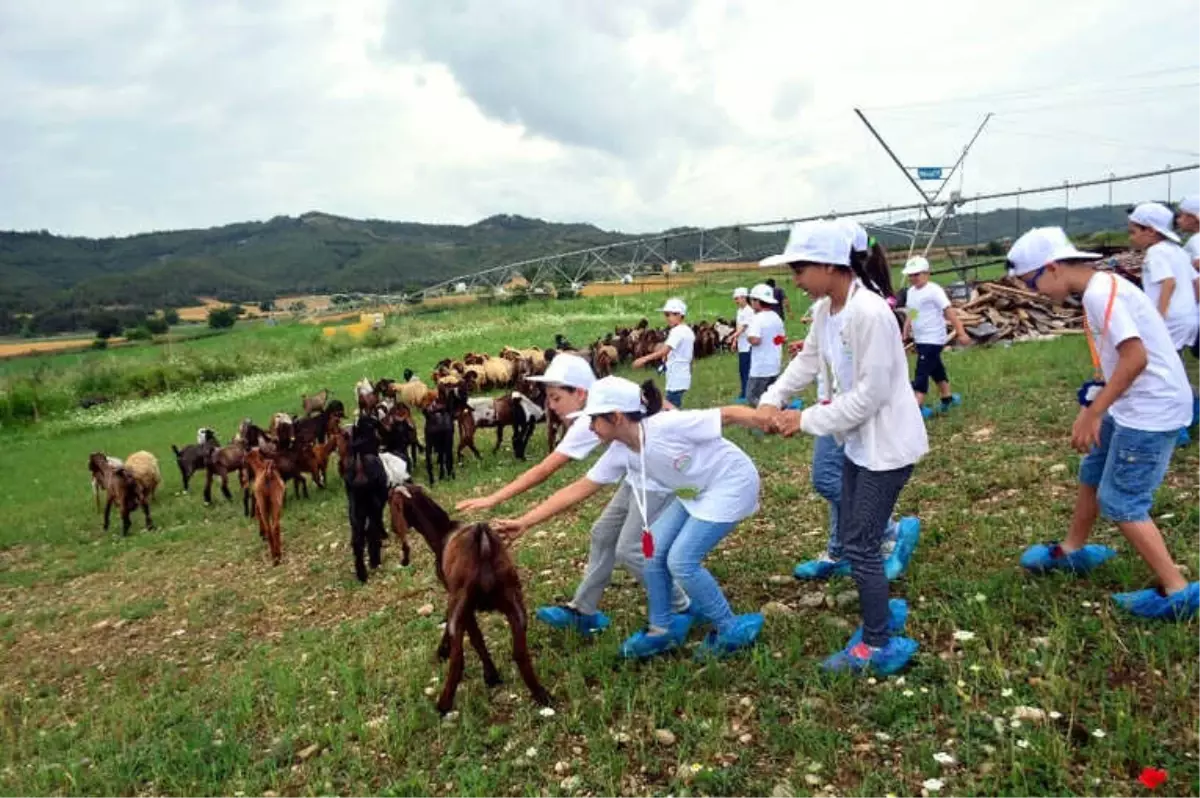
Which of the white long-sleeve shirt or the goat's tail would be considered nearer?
the white long-sleeve shirt

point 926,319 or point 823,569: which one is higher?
point 926,319

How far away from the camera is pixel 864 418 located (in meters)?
3.69

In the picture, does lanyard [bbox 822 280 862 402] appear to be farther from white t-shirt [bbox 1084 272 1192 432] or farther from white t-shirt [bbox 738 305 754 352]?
white t-shirt [bbox 738 305 754 352]

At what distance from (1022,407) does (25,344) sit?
199 ft

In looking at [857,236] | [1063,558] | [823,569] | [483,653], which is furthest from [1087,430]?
[483,653]

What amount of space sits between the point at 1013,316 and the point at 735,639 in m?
15.9

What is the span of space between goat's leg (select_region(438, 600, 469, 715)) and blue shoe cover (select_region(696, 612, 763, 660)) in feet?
4.10

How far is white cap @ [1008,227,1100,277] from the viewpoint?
387 cm

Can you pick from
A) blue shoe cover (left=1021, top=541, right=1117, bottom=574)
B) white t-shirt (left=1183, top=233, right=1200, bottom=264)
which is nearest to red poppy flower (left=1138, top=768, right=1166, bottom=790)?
blue shoe cover (left=1021, top=541, right=1117, bottom=574)

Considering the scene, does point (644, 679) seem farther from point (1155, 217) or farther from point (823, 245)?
point (1155, 217)

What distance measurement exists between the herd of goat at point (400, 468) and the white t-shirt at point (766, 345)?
2794mm

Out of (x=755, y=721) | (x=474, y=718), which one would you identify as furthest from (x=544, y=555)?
(x=755, y=721)

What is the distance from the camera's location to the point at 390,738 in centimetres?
408

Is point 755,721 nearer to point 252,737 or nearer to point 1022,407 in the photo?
point 252,737
